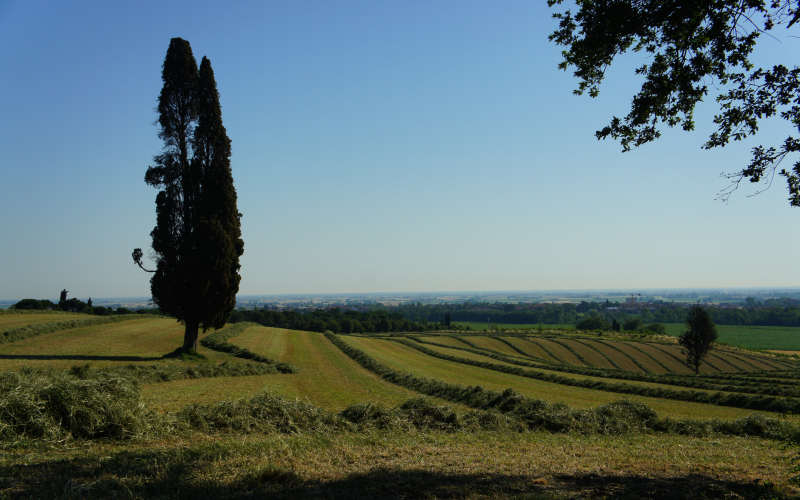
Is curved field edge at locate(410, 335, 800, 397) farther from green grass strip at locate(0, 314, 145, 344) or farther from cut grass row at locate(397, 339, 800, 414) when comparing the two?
green grass strip at locate(0, 314, 145, 344)

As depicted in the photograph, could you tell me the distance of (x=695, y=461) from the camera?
27.9ft

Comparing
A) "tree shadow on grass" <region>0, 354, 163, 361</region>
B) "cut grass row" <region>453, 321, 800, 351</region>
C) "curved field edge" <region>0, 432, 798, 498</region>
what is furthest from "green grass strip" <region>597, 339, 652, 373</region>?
"tree shadow on grass" <region>0, 354, 163, 361</region>

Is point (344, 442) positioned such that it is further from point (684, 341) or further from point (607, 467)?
point (684, 341)

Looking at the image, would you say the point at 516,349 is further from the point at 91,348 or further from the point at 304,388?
the point at 91,348

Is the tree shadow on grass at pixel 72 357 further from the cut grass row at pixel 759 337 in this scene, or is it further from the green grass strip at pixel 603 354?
the cut grass row at pixel 759 337

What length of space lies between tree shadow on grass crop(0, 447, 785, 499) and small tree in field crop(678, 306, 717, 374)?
4829cm

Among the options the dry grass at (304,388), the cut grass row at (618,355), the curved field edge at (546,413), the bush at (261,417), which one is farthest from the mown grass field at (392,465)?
the cut grass row at (618,355)

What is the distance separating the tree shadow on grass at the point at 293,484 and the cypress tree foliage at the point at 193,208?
19045 mm

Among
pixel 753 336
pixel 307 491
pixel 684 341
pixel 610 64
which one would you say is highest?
pixel 610 64

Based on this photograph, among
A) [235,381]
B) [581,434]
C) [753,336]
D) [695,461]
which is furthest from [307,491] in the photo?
[753,336]

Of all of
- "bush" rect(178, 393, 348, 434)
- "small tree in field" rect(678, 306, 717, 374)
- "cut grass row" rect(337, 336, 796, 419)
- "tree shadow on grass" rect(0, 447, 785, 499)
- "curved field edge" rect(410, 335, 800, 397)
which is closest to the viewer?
"tree shadow on grass" rect(0, 447, 785, 499)

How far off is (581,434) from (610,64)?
8860mm

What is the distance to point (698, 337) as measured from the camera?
47.3 meters

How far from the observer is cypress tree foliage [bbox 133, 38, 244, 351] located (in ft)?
82.3
